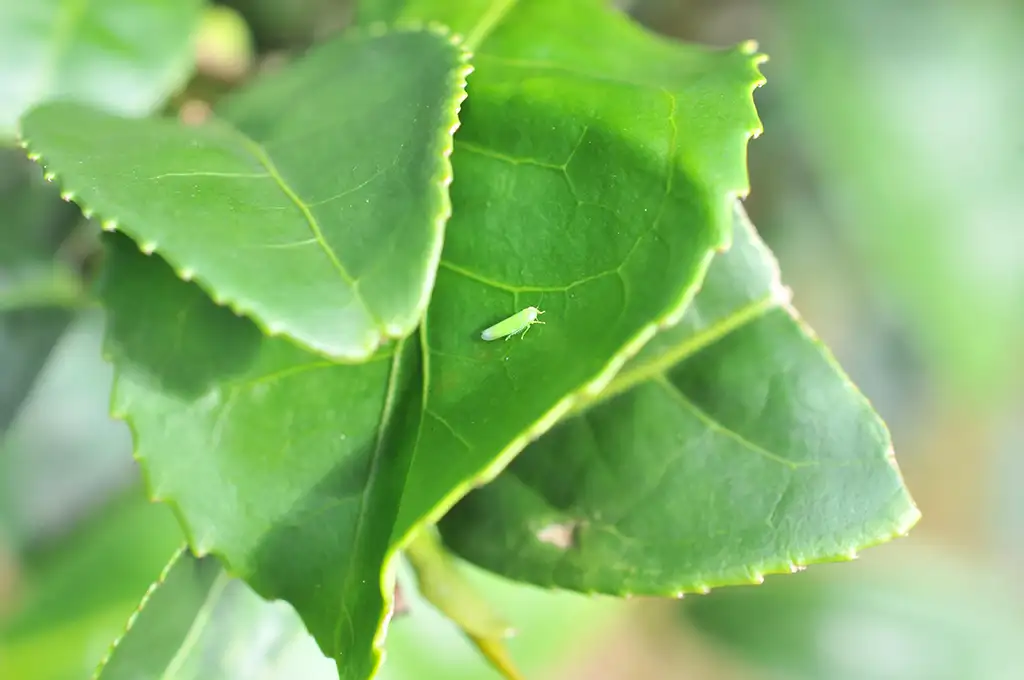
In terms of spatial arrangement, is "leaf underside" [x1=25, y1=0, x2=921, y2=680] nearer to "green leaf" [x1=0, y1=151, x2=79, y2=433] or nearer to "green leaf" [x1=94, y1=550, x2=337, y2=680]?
"green leaf" [x1=94, y1=550, x2=337, y2=680]

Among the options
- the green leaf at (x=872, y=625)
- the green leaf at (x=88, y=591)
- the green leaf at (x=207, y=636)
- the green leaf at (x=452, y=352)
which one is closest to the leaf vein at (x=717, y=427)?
the green leaf at (x=452, y=352)

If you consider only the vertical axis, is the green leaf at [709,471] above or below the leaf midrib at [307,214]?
below

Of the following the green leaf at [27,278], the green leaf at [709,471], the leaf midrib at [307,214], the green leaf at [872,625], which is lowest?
the green leaf at [872,625]

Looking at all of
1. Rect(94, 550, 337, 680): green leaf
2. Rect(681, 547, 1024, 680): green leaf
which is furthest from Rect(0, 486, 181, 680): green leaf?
Rect(681, 547, 1024, 680): green leaf

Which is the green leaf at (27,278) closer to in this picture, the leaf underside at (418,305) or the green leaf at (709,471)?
the leaf underside at (418,305)

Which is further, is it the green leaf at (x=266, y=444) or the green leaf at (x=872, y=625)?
the green leaf at (x=872, y=625)

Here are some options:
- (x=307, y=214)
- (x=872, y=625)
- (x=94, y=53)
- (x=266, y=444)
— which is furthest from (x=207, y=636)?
(x=872, y=625)

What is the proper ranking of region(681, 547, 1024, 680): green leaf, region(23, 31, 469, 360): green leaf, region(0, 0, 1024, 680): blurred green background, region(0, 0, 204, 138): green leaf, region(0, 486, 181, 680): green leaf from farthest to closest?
region(681, 547, 1024, 680): green leaf
region(0, 486, 181, 680): green leaf
region(0, 0, 1024, 680): blurred green background
region(0, 0, 204, 138): green leaf
region(23, 31, 469, 360): green leaf
